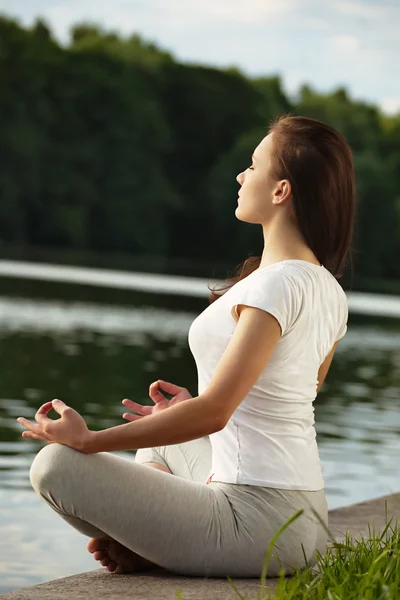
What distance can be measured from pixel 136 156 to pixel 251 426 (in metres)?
63.8

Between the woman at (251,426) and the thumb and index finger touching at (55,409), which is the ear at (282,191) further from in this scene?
the thumb and index finger touching at (55,409)

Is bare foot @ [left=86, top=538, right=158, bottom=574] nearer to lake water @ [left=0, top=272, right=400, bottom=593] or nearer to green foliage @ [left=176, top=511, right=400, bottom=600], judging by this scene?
green foliage @ [left=176, top=511, right=400, bottom=600]

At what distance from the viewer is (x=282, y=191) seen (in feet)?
10.6

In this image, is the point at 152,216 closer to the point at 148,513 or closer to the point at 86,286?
the point at 86,286

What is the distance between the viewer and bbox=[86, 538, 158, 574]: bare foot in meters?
3.32

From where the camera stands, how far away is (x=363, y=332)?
22859 millimetres

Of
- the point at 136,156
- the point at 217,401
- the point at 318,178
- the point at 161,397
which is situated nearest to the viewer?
the point at 217,401

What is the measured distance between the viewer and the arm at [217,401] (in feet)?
9.86

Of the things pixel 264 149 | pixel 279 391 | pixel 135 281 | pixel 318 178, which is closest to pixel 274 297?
pixel 279 391

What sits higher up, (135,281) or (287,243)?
(287,243)

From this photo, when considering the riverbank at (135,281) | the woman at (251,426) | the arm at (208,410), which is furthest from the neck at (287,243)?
the riverbank at (135,281)

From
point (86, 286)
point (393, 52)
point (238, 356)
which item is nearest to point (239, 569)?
point (238, 356)

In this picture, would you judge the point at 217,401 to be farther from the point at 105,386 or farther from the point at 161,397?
the point at 105,386

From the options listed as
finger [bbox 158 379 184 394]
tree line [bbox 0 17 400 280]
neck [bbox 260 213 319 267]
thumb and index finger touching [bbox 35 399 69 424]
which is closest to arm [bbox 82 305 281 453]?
thumb and index finger touching [bbox 35 399 69 424]
